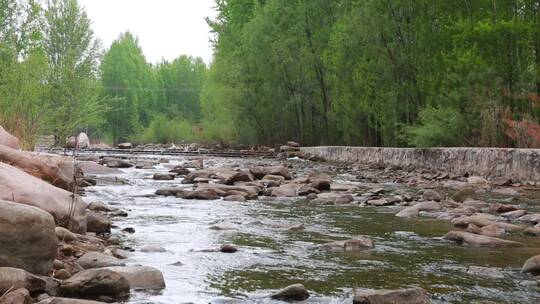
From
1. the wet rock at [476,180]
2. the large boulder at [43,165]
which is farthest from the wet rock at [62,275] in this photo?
the wet rock at [476,180]

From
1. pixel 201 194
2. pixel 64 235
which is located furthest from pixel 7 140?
pixel 201 194

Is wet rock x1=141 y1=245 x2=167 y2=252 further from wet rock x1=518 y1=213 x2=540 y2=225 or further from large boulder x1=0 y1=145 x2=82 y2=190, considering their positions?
wet rock x1=518 y1=213 x2=540 y2=225

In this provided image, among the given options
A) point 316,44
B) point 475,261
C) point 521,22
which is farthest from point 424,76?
point 475,261

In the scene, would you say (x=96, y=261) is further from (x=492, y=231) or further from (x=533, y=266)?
(x=492, y=231)

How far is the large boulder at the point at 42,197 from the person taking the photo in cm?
503

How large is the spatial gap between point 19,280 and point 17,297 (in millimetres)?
278

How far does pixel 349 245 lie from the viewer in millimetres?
5855

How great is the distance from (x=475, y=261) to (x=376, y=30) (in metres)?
19.1

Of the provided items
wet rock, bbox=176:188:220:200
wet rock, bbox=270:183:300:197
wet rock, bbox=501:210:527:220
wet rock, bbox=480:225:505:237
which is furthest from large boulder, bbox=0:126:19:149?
wet rock, bbox=501:210:527:220

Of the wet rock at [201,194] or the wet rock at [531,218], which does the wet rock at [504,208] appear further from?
the wet rock at [201,194]

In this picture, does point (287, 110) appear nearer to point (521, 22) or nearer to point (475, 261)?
point (521, 22)

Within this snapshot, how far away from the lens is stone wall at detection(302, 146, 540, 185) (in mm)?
12364

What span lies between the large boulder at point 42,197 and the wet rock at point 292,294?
90.5 inches

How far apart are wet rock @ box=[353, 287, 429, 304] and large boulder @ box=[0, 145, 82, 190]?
4238mm
